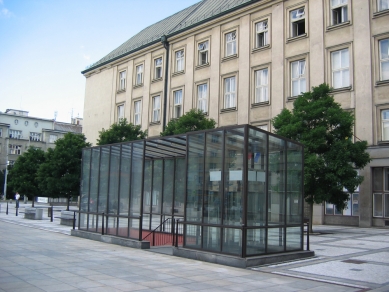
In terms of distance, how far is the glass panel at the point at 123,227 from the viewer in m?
15.3

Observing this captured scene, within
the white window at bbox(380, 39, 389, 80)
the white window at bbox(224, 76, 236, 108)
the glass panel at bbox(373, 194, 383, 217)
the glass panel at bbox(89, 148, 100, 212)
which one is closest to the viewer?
the glass panel at bbox(89, 148, 100, 212)

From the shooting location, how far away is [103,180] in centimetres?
1711

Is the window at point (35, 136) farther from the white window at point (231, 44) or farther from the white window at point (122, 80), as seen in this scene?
the white window at point (231, 44)

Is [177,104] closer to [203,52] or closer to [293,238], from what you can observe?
[203,52]

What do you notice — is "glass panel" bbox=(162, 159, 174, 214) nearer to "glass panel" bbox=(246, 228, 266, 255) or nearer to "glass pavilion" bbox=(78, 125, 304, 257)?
"glass pavilion" bbox=(78, 125, 304, 257)

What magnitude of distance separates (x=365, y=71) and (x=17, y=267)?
69.1 ft

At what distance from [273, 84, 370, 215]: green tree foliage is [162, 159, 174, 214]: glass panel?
607 centimetres

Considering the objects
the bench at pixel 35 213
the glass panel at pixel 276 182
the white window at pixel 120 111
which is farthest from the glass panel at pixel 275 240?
the white window at pixel 120 111

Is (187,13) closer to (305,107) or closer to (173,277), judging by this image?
(305,107)

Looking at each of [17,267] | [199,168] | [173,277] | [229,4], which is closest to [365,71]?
[229,4]

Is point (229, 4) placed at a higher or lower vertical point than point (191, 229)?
higher

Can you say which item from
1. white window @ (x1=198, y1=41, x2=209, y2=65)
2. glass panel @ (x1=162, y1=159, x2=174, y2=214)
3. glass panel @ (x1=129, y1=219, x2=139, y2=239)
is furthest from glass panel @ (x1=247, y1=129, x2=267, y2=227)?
white window @ (x1=198, y1=41, x2=209, y2=65)

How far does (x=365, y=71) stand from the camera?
24297 millimetres

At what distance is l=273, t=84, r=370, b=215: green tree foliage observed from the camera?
19438 millimetres
